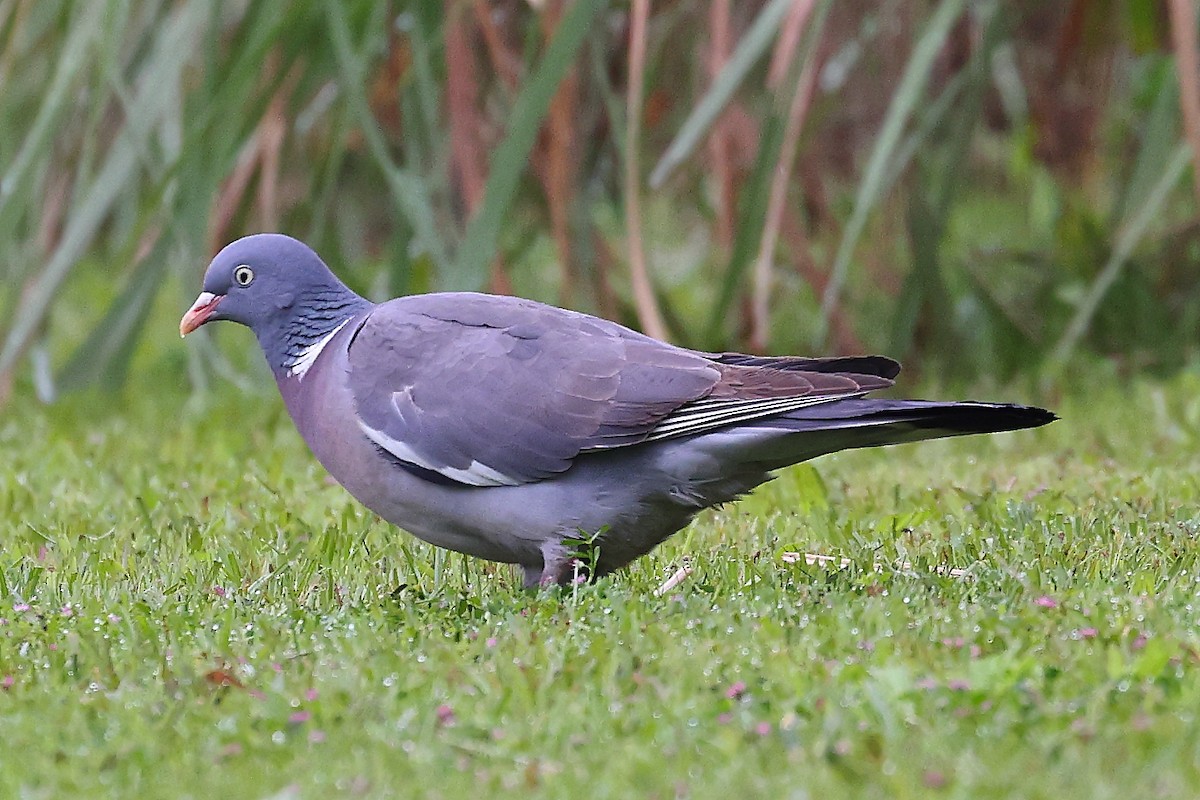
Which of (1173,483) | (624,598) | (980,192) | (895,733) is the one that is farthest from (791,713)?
(980,192)

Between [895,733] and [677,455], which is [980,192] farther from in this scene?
[895,733]

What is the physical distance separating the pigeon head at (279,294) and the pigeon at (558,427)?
0.24 metres

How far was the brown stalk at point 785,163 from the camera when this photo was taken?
633 centimetres

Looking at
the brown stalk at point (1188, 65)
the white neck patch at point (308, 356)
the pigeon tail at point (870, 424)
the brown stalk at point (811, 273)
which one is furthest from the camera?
the brown stalk at point (811, 273)

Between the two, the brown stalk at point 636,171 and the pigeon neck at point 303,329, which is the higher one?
the brown stalk at point 636,171

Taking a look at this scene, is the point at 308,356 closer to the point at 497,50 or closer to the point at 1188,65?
the point at 497,50

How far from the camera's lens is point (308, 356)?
4.33 m

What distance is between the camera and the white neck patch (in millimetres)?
4297

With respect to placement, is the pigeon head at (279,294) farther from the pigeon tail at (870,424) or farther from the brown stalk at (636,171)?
the brown stalk at (636,171)

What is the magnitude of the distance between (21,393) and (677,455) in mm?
4538

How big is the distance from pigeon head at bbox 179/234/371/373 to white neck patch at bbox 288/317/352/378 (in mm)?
13

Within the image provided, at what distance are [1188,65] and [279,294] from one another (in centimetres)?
332

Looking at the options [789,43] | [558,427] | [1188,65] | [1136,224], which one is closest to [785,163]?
[789,43]

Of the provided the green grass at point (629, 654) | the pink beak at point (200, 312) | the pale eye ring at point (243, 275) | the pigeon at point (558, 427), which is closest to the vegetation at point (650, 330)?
the green grass at point (629, 654)
